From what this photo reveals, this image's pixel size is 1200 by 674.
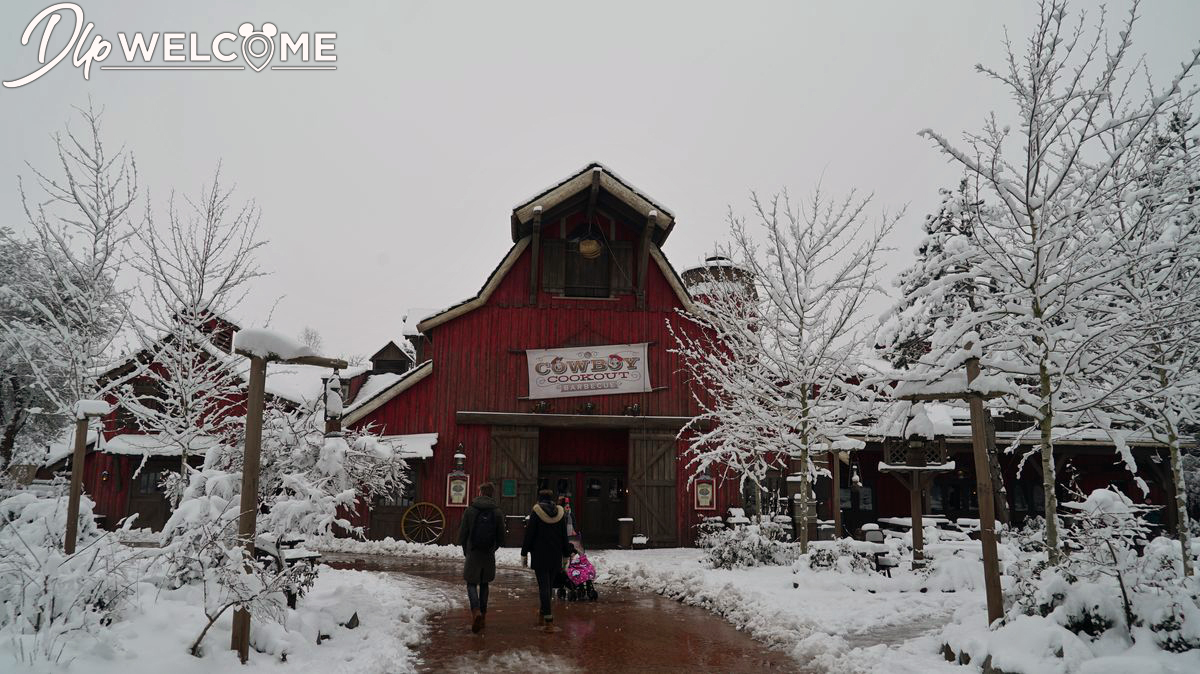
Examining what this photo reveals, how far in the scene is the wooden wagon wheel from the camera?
19141mm

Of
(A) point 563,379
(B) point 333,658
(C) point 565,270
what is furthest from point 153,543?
(B) point 333,658

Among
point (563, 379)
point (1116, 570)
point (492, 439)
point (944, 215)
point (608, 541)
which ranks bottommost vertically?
point (608, 541)

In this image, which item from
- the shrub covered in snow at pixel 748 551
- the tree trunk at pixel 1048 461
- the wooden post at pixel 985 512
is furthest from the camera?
the shrub covered in snow at pixel 748 551

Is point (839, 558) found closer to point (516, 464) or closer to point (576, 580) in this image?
point (576, 580)

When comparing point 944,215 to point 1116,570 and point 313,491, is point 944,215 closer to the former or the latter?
point 1116,570

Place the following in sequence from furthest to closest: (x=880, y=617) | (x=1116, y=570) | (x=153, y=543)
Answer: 1. (x=153, y=543)
2. (x=880, y=617)
3. (x=1116, y=570)

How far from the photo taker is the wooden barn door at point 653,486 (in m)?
19.3

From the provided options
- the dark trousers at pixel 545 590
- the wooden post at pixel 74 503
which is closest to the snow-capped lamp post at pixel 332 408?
the wooden post at pixel 74 503

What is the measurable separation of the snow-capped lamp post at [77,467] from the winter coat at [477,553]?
418cm

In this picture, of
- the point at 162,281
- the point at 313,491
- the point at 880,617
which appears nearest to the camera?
the point at 313,491

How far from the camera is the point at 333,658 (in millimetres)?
6754

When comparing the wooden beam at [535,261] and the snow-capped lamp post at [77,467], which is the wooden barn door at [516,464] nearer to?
the wooden beam at [535,261]

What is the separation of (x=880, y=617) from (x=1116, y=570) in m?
3.75

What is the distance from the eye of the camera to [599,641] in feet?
26.5
